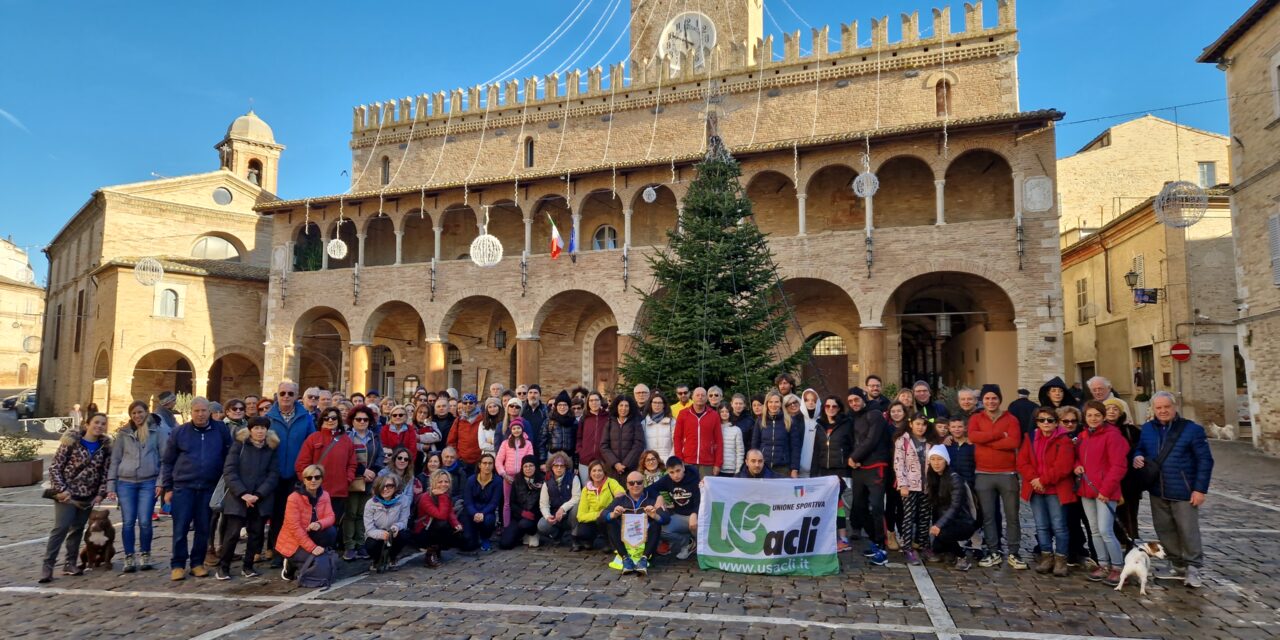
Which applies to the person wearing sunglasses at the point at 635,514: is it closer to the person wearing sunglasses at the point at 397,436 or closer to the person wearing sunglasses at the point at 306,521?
the person wearing sunglasses at the point at 397,436

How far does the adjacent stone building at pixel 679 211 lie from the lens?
1995 cm

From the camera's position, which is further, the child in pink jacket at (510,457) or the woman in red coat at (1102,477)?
the child in pink jacket at (510,457)

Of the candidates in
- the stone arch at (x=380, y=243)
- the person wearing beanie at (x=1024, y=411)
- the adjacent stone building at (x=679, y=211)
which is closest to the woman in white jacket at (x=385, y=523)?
the person wearing beanie at (x=1024, y=411)

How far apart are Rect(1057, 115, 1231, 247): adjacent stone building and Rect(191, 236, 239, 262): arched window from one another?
1372 inches

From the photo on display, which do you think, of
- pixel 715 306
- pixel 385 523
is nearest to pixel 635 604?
pixel 385 523

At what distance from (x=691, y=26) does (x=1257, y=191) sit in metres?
18.9

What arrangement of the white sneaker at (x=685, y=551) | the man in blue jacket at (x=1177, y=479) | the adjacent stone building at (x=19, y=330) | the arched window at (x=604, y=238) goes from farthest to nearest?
the adjacent stone building at (x=19, y=330)
the arched window at (x=604, y=238)
the white sneaker at (x=685, y=551)
the man in blue jacket at (x=1177, y=479)

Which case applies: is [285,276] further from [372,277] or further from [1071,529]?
[1071,529]

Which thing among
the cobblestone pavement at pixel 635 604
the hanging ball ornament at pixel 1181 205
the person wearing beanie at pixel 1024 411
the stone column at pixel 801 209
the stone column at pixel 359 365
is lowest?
the cobblestone pavement at pixel 635 604

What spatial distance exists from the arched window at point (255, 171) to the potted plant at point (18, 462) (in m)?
29.8

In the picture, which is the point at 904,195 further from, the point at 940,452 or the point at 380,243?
the point at 380,243

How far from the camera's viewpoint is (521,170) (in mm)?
29000

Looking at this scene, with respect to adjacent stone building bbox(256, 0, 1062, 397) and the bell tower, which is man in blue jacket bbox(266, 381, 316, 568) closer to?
adjacent stone building bbox(256, 0, 1062, 397)

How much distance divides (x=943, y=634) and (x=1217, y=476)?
13.1 m
